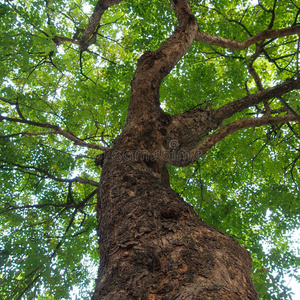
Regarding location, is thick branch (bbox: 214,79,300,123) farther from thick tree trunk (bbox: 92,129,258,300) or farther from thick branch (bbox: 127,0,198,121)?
thick tree trunk (bbox: 92,129,258,300)

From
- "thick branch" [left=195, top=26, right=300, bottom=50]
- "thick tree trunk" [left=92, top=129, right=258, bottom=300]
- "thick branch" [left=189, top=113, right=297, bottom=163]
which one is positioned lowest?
"thick tree trunk" [left=92, top=129, right=258, bottom=300]

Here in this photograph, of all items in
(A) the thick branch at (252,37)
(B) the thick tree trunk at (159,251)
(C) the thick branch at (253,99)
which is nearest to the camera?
(B) the thick tree trunk at (159,251)

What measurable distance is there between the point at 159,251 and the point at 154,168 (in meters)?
1.11

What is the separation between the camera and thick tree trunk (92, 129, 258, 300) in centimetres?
112

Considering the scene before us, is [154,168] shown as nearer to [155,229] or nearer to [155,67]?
[155,229]

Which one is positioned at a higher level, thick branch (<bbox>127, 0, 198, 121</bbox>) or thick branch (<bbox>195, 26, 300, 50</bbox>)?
thick branch (<bbox>195, 26, 300, 50</bbox>)

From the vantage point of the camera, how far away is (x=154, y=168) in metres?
2.37

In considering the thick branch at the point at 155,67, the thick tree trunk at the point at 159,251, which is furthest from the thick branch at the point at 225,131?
the thick tree trunk at the point at 159,251

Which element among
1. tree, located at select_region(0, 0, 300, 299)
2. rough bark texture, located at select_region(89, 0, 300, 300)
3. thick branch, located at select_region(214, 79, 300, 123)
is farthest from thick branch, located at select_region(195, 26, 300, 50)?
rough bark texture, located at select_region(89, 0, 300, 300)

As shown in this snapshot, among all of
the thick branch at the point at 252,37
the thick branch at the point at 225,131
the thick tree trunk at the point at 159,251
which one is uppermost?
the thick branch at the point at 252,37

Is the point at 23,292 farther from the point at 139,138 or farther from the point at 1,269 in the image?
the point at 139,138

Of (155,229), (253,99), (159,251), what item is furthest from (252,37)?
(159,251)

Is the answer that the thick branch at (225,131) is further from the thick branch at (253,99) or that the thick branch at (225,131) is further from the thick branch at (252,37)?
the thick branch at (252,37)

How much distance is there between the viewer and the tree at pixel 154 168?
134cm
